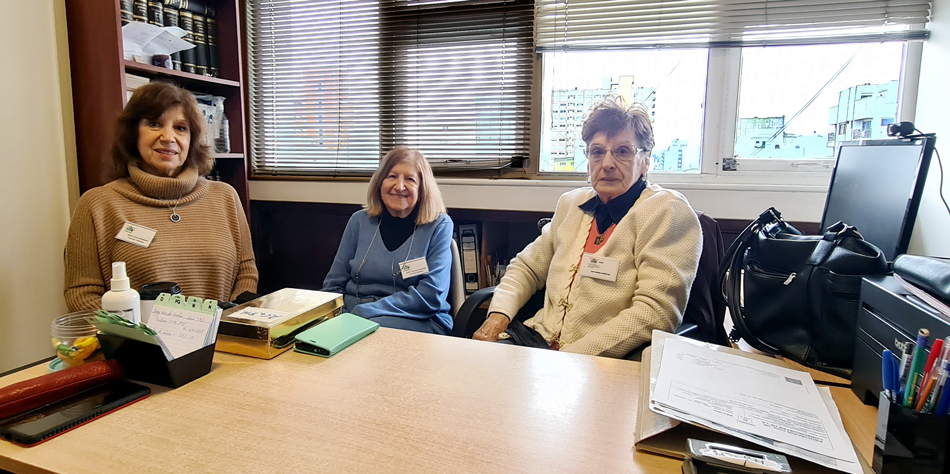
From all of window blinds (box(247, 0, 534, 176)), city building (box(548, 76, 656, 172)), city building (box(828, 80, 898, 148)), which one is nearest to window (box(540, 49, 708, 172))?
city building (box(548, 76, 656, 172))

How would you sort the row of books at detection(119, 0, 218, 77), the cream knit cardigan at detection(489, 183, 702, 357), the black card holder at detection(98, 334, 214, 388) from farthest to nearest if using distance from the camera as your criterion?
the row of books at detection(119, 0, 218, 77), the cream knit cardigan at detection(489, 183, 702, 357), the black card holder at detection(98, 334, 214, 388)

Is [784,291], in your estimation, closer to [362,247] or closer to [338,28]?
[362,247]

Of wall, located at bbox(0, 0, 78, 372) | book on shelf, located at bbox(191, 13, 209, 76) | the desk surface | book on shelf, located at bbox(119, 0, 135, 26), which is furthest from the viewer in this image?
book on shelf, located at bbox(191, 13, 209, 76)

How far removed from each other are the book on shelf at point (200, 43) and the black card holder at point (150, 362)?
6.93 ft

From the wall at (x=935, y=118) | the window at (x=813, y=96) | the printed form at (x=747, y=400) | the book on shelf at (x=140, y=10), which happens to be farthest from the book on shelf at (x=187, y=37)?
the wall at (x=935, y=118)

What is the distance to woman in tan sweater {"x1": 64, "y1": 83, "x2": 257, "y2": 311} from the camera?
1.83m

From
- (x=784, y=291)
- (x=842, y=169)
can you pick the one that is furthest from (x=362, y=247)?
(x=842, y=169)

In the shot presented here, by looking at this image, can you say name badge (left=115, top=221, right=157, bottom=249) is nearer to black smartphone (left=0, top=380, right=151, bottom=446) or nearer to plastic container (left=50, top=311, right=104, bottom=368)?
plastic container (left=50, top=311, right=104, bottom=368)

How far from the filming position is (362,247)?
227 centimetres

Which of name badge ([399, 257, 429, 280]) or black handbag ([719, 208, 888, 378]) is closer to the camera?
black handbag ([719, 208, 888, 378])

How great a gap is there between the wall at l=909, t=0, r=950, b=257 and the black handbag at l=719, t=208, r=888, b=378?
4.05 ft

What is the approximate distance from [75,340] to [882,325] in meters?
1.59

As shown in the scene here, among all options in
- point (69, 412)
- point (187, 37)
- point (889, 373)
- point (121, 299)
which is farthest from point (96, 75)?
point (889, 373)

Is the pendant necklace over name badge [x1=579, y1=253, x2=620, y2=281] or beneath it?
over
